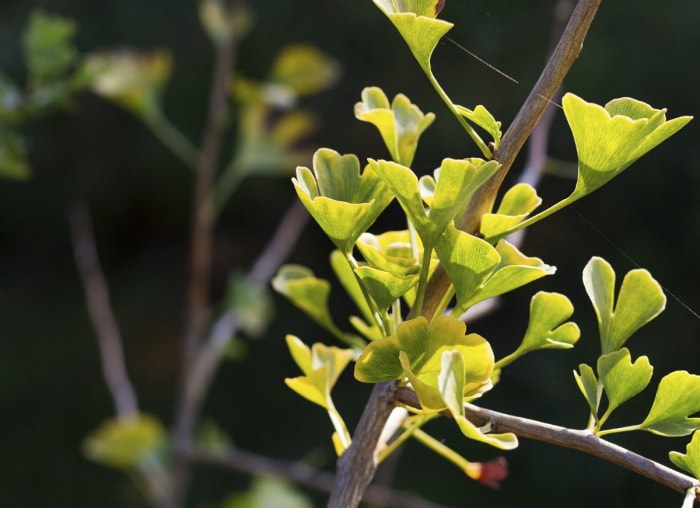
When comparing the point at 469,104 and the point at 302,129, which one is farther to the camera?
the point at 469,104

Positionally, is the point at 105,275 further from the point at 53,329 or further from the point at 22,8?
the point at 22,8

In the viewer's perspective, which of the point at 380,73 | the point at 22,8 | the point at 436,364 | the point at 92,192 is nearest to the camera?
the point at 436,364

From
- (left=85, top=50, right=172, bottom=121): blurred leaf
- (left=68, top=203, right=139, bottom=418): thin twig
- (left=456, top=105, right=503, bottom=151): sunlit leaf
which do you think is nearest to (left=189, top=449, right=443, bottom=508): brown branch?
(left=68, top=203, right=139, bottom=418): thin twig

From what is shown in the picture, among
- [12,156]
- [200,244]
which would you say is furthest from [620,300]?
[200,244]

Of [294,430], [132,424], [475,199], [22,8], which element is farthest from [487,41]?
[22,8]

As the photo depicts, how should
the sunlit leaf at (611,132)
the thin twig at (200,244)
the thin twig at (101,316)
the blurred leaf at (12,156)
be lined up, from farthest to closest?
the thin twig at (101,316)
the thin twig at (200,244)
the blurred leaf at (12,156)
the sunlit leaf at (611,132)

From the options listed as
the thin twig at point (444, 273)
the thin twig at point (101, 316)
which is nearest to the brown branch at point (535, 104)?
the thin twig at point (444, 273)

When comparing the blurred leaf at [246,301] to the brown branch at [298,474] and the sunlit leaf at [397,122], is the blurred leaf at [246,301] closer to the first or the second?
the brown branch at [298,474]

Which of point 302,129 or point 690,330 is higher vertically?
point 302,129

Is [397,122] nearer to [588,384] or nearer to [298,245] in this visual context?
[588,384]
